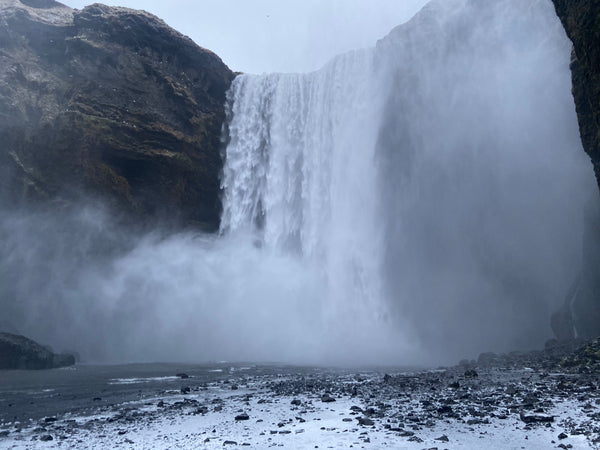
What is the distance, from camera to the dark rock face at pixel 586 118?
412 inches

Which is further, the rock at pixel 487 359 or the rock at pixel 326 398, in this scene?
the rock at pixel 487 359

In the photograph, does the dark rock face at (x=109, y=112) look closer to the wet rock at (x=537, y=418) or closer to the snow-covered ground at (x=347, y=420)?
the snow-covered ground at (x=347, y=420)

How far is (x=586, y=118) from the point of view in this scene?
43.8ft

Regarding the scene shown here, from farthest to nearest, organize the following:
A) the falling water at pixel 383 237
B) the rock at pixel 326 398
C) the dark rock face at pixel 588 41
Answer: the falling water at pixel 383 237 < the dark rock face at pixel 588 41 < the rock at pixel 326 398

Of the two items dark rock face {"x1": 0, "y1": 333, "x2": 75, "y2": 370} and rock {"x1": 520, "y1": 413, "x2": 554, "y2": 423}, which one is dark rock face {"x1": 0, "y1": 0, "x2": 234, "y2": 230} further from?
rock {"x1": 520, "y1": 413, "x2": 554, "y2": 423}

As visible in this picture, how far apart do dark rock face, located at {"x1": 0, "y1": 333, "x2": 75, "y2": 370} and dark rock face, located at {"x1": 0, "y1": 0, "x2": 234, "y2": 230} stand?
1138 cm

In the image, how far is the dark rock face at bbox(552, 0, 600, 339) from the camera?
10.5 meters

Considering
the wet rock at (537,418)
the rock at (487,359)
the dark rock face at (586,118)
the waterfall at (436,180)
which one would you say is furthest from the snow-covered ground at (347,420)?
the waterfall at (436,180)

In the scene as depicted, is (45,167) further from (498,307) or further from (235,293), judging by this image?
(498,307)

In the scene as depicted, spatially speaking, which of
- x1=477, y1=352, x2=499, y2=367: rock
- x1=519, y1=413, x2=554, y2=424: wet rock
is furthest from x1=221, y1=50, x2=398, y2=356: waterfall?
x1=519, y1=413, x2=554, y2=424: wet rock

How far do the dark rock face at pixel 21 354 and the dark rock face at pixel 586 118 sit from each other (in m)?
20.9

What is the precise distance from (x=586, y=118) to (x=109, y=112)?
83.9 feet

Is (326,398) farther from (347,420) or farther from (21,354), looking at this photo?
(21,354)

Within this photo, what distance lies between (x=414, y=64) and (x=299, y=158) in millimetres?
9510
